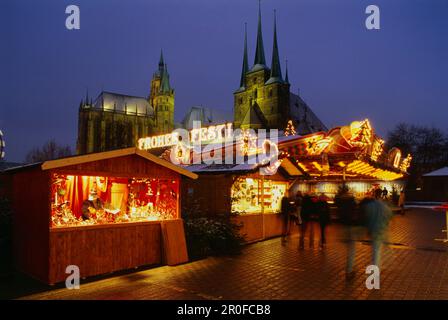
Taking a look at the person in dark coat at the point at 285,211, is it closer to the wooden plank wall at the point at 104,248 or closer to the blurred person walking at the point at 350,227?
the blurred person walking at the point at 350,227

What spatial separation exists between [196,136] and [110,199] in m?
11.5

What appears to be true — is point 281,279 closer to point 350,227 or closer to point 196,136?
point 350,227

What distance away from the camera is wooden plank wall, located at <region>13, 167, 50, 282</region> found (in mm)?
7594

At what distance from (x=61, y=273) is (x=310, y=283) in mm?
5167

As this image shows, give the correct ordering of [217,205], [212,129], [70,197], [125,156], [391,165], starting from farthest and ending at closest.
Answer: [391,165], [212,129], [217,205], [70,197], [125,156]

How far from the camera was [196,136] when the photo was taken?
21.9 meters

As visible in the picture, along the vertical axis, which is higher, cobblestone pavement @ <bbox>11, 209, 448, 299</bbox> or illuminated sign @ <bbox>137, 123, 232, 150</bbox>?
illuminated sign @ <bbox>137, 123, 232, 150</bbox>

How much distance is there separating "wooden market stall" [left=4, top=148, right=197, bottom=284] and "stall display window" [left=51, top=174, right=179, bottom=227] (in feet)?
0.08

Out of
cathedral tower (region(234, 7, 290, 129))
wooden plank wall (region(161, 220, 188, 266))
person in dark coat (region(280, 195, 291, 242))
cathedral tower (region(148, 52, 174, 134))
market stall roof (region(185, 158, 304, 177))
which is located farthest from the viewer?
cathedral tower (region(148, 52, 174, 134))

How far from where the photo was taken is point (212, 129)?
68.9 ft

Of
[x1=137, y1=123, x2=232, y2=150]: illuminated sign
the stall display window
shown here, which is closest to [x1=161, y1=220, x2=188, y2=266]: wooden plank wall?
the stall display window

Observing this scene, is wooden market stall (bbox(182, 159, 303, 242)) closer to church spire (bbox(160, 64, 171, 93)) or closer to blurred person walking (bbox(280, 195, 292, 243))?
blurred person walking (bbox(280, 195, 292, 243))
